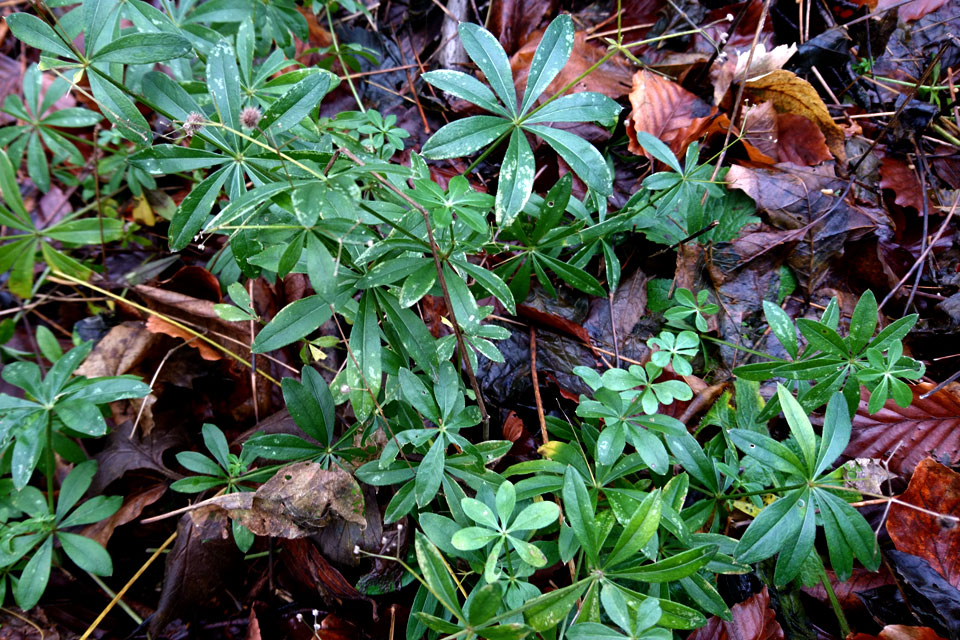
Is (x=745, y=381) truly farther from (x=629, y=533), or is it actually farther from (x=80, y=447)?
(x=80, y=447)

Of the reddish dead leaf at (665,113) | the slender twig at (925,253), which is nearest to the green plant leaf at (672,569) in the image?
the slender twig at (925,253)

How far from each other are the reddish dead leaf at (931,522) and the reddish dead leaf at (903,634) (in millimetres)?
226

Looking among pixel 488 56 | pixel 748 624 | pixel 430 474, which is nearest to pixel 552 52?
pixel 488 56

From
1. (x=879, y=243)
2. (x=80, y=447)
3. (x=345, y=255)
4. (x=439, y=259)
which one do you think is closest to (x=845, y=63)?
(x=879, y=243)

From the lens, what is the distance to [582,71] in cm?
276

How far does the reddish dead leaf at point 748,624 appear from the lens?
1.67 metres

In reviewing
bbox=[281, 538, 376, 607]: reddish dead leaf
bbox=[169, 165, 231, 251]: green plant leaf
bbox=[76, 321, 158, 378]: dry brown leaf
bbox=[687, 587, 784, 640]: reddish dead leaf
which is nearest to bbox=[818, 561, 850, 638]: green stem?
bbox=[687, 587, 784, 640]: reddish dead leaf

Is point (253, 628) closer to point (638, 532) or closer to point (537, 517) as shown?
point (537, 517)

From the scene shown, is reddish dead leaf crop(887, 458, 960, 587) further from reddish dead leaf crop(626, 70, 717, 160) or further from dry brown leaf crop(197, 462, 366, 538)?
dry brown leaf crop(197, 462, 366, 538)

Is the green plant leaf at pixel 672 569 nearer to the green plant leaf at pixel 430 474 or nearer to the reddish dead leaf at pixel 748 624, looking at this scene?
the reddish dead leaf at pixel 748 624

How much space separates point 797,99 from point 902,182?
58 centimetres

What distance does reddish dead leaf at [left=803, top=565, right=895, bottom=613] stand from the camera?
1786mm

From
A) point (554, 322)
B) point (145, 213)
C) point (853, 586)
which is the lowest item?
point (853, 586)

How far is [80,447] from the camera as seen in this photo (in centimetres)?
228
